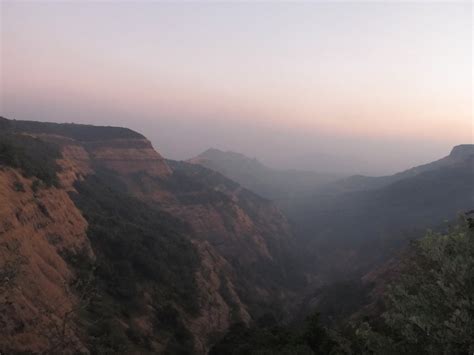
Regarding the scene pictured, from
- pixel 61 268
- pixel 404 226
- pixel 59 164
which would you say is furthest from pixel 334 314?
pixel 404 226

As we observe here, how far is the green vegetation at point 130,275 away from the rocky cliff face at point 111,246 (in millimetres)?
472

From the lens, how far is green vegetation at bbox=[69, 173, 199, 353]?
24016 mm

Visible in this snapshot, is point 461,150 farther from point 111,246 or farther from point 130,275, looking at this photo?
point 130,275

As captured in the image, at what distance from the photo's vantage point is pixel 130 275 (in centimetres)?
3238

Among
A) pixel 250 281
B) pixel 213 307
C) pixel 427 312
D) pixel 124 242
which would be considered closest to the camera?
pixel 427 312

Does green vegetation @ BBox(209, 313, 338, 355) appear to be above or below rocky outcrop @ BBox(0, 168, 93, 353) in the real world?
below

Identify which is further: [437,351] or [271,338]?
[271,338]

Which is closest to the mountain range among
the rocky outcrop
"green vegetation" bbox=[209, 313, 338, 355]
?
the rocky outcrop

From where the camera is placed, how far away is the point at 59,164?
47.2m

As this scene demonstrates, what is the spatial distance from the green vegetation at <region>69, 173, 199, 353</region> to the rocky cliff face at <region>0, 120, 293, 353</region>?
1.55 ft

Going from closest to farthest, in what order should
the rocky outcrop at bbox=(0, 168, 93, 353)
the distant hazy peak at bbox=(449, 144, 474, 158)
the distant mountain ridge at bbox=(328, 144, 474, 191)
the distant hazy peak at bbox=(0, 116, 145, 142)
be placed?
the rocky outcrop at bbox=(0, 168, 93, 353) < the distant hazy peak at bbox=(0, 116, 145, 142) < the distant hazy peak at bbox=(449, 144, 474, 158) < the distant mountain ridge at bbox=(328, 144, 474, 191)

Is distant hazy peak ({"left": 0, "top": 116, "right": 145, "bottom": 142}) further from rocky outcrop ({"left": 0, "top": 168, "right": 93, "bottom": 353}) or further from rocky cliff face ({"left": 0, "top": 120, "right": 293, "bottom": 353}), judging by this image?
rocky outcrop ({"left": 0, "top": 168, "right": 93, "bottom": 353})

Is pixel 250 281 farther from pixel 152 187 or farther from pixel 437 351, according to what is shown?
pixel 437 351

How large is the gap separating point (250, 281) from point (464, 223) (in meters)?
54.8
